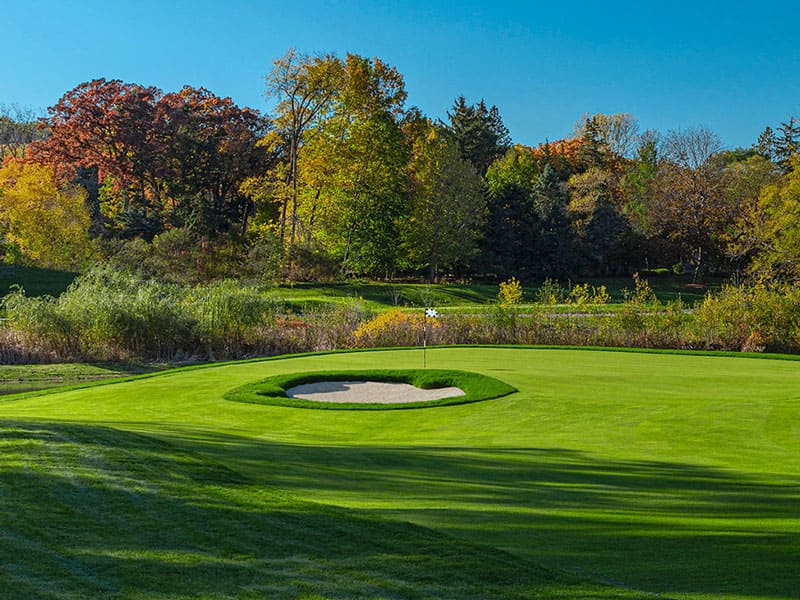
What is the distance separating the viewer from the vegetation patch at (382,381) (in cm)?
1146

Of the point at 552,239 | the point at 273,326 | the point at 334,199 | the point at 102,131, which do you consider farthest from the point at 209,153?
the point at 273,326

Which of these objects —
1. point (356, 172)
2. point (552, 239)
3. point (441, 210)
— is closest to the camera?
point (356, 172)

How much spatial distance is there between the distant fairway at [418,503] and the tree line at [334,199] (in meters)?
29.5

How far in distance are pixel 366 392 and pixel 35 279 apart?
28.9 metres

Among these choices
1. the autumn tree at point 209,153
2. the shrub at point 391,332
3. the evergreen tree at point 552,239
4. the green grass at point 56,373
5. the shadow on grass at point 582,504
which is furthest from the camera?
the evergreen tree at point 552,239

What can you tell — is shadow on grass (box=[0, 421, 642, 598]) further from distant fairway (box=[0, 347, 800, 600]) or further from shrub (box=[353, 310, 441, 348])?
shrub (box=[353, 310, 441, 348])

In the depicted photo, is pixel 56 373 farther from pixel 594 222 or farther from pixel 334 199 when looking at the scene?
pixel 594 222

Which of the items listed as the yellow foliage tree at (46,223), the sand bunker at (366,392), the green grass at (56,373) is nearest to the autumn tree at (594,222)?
the yellow foliage tree at (46,223)

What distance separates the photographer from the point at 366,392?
43.1ft

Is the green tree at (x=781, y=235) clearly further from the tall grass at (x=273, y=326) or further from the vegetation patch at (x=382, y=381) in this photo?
the vegetation patch at (x=382, y=381)

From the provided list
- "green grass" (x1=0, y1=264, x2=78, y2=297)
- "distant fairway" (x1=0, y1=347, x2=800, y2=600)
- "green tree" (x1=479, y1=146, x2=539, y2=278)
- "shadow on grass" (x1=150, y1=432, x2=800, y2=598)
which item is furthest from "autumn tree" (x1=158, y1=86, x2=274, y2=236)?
"shadow on grass" (x1=150, y1=432, x2=800, y2=598)

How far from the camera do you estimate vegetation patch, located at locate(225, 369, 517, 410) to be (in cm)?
1146

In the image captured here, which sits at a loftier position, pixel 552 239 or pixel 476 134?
pixel 476 134

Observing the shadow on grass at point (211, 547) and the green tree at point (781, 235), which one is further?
the green tree at point (781, 235)
